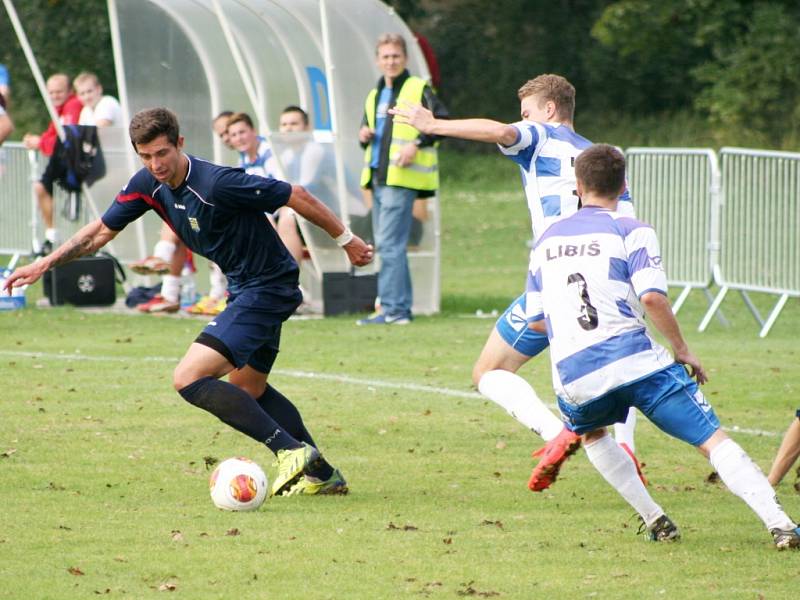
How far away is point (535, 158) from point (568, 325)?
1.47 m

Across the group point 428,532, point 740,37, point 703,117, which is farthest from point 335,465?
point 703,117

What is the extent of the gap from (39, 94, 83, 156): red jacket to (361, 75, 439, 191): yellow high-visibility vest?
162 inches

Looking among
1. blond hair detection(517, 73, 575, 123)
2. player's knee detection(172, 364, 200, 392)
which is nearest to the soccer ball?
player's knee detection(172, 364, 200, 392)

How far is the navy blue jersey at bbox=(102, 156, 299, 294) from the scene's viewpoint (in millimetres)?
7219

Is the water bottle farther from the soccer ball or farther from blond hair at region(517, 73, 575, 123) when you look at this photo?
the soccer ball

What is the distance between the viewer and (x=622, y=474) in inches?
253

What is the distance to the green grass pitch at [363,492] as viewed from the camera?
5.89 metres

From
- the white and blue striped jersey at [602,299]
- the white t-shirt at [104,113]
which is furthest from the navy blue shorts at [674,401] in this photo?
the white t-shirt at [104,113]

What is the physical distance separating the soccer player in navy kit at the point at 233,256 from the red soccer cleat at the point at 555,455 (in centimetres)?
116

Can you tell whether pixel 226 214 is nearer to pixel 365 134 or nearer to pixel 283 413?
pixel 283 413

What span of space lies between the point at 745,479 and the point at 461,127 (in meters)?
2.09

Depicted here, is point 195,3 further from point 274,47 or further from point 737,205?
point 737,205

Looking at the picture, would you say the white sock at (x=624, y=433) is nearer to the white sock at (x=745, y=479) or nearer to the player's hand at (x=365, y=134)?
the white sock at (x=745, y=479)

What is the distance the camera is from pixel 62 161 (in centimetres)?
1584
